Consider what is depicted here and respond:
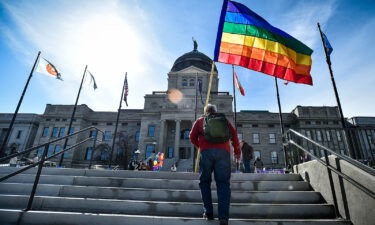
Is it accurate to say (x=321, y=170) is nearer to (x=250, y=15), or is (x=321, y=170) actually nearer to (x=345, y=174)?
(x=345, y=174)

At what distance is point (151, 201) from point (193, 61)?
45.0m

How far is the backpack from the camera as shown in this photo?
3.08 m

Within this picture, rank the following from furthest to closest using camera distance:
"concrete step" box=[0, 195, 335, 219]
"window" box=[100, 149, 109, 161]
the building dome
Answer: the building dome
"window" box=[100, 149, 109, 161]
"concrete step" box=[0, 195, 335, 219]

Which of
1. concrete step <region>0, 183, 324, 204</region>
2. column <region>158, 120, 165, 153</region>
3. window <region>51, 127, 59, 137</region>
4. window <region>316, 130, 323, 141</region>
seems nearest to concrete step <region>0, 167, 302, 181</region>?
concrete step <region>0, 183, 324, 204</region>

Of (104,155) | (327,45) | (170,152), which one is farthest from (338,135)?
(104,155)

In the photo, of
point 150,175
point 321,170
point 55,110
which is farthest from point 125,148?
point 321,170

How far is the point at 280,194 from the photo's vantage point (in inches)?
155

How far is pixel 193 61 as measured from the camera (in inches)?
1827

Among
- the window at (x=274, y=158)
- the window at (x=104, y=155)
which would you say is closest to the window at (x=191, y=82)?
the window at (x=274, y=158)

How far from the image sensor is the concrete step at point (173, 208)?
3455 mm

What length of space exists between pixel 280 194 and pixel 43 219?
A: 4350mm

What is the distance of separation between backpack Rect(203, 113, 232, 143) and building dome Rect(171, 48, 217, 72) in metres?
43.7

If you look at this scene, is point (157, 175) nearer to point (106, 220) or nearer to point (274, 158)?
point (106, 220)

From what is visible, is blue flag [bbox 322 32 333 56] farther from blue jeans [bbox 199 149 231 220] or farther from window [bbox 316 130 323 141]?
window [bbox 316 130 323 141]
